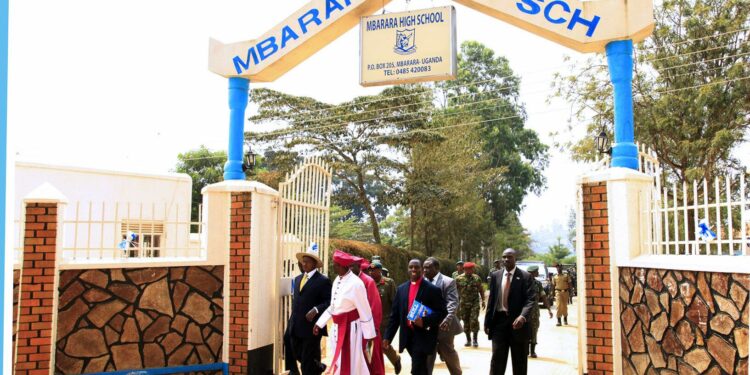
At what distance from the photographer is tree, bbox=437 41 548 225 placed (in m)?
46.9

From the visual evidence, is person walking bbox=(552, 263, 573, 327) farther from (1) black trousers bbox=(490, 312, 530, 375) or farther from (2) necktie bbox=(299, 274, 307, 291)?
(2) necktie bbox=(299, 274, 307, 291)

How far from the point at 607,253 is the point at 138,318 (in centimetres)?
500

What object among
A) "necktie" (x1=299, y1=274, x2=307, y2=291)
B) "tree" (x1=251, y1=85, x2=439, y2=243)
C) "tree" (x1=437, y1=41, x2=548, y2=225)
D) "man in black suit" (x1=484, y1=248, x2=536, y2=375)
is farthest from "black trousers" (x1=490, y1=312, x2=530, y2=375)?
"tree" (x1=437, y1=41, x2=548, y2=225)

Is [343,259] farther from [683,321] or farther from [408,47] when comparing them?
[683,321]

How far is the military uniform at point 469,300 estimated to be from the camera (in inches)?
498

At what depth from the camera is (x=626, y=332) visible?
6.83 meters

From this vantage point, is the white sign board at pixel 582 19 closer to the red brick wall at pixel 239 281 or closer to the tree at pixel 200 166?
the red brick wall at pixel 239 281

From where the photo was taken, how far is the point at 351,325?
7.75 m

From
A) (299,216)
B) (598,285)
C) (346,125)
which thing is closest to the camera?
(598,285)

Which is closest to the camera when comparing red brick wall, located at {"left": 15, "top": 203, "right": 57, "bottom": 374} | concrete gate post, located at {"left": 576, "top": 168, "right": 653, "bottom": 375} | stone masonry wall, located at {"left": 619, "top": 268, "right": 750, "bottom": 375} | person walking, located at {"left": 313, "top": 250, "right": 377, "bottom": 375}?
stone masonry wall, located at {"left": 619, "top": 268, "right": 750, "bottom": 375}

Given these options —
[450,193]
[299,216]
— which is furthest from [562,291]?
[450,193]

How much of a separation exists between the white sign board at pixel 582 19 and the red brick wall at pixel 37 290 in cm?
521

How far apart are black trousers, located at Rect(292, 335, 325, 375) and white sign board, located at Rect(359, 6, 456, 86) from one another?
10.1 feet

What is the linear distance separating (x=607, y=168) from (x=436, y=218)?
1105 inches
